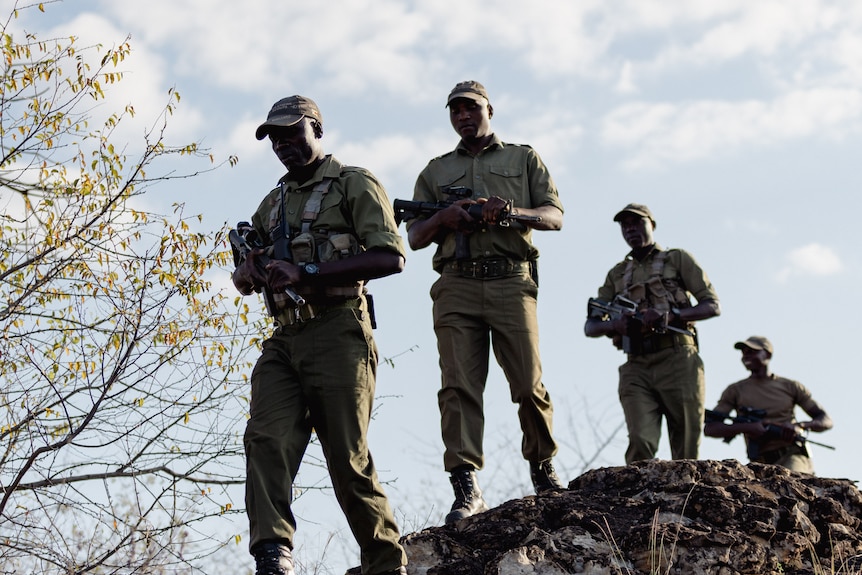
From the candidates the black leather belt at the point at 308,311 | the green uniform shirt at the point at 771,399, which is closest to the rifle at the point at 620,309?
the green uniform shirt at the point at 771,399

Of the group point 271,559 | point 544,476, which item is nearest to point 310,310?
point 271,559

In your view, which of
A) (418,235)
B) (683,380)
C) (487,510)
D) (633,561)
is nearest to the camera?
(633,561)

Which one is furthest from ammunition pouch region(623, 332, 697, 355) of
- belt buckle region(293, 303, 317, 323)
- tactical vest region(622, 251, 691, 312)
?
belt buckle region(293, 303, 317, 323)

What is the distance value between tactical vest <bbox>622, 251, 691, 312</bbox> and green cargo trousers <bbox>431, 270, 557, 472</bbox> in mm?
2297

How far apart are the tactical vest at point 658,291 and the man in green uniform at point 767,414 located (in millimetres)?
2241

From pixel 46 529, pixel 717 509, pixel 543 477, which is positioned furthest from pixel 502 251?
pixel 46 529

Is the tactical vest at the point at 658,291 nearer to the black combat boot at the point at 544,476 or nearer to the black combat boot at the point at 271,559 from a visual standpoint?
the black combat boot at the point at 544,476

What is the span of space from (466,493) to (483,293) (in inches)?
41.4

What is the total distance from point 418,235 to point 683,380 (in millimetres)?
2792

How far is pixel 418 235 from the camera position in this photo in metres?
6.56

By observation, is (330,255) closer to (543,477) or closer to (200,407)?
(543,477)

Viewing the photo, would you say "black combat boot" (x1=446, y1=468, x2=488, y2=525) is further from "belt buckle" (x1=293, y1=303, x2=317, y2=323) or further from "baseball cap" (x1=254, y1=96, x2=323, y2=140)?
"baseball cap" (x1=254, y1=96, x2=323, y2=140)

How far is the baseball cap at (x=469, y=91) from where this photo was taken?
6637mm

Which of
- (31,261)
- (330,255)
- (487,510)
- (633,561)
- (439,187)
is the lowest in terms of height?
(633,561)
